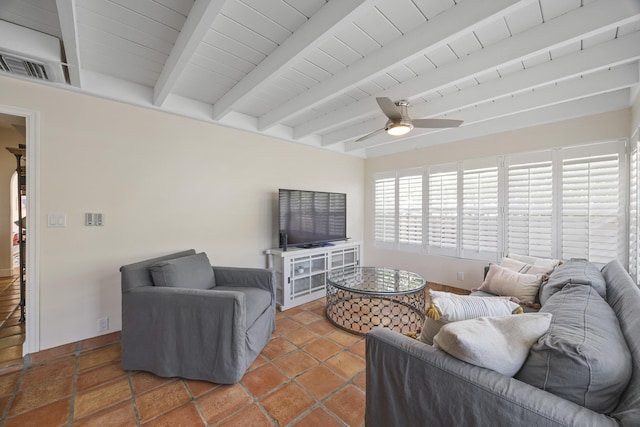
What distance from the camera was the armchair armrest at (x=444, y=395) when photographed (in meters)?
0.80

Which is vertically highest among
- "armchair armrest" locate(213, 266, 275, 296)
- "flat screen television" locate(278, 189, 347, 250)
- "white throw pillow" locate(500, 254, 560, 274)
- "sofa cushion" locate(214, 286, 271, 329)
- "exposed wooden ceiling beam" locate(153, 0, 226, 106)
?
"exposed wooden ceiling beam" locate(153, 0, 226, 106)

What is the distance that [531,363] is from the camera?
95cm

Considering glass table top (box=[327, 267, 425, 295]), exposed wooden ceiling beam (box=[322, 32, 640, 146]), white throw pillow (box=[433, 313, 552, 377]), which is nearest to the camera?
white throw pillow (box=[433, 313, 552, 377])

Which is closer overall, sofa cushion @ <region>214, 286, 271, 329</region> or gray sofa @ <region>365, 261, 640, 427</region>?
gray sofa @ <region>365, 261, 640, 427</region>

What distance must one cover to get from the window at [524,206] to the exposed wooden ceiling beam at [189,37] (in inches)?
136

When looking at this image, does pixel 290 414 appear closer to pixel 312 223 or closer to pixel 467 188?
pixel 312 223

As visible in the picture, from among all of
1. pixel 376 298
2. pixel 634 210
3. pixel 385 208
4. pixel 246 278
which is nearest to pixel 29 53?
pixel 246 278

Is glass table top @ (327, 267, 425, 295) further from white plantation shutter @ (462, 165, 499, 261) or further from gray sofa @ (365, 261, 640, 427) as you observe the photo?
gray sofa @ (365, 261, 640, 427)

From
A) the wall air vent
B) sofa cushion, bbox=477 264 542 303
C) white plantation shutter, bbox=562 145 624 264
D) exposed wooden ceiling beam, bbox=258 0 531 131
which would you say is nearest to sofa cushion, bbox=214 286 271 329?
exposed wooden ceiling beam, bbox=258 0 531 131

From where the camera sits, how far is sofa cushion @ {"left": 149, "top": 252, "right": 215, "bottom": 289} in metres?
2.08

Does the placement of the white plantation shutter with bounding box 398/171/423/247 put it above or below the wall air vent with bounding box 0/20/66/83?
below

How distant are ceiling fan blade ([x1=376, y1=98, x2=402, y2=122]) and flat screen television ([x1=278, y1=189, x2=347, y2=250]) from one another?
172 centimetres

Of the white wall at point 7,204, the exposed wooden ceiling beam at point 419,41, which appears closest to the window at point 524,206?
the exposed wooden ceiling beam at point 419,41

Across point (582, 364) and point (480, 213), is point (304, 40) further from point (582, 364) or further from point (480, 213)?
point (480, 213)
